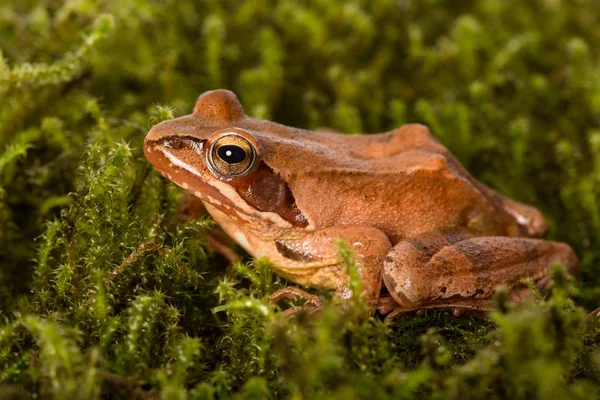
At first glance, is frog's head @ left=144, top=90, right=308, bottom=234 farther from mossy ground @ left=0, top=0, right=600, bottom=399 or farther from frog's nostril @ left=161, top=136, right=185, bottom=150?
mossy ground @ left=0, top=0, right=600, bottom=399

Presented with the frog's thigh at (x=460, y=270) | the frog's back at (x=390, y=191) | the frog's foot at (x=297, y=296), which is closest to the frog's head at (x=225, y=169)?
the frog's back at (x=390, y=191)

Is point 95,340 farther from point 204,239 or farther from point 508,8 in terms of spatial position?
point 508,8

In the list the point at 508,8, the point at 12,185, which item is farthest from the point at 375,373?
the point at 508,8

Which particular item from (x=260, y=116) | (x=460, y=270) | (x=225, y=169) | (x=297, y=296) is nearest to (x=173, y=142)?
(x=225, y=169)

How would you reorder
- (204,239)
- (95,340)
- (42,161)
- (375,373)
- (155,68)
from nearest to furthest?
(375,373)
(95,340)
(204,239)
(42,161)
(155,68)

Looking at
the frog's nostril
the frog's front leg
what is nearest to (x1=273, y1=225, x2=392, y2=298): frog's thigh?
the frog's front leg

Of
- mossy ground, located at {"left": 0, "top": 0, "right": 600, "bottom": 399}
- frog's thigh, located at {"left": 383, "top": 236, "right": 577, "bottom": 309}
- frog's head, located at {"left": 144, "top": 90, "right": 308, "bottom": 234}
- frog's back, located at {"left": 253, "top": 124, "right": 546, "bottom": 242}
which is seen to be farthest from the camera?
frog's back, located at {"left": 253, "top": 124, "right": 546, "bottom": 242}

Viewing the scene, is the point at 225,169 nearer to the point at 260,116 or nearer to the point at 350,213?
the point at 350,213

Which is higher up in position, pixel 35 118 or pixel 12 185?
pixel 35 118
